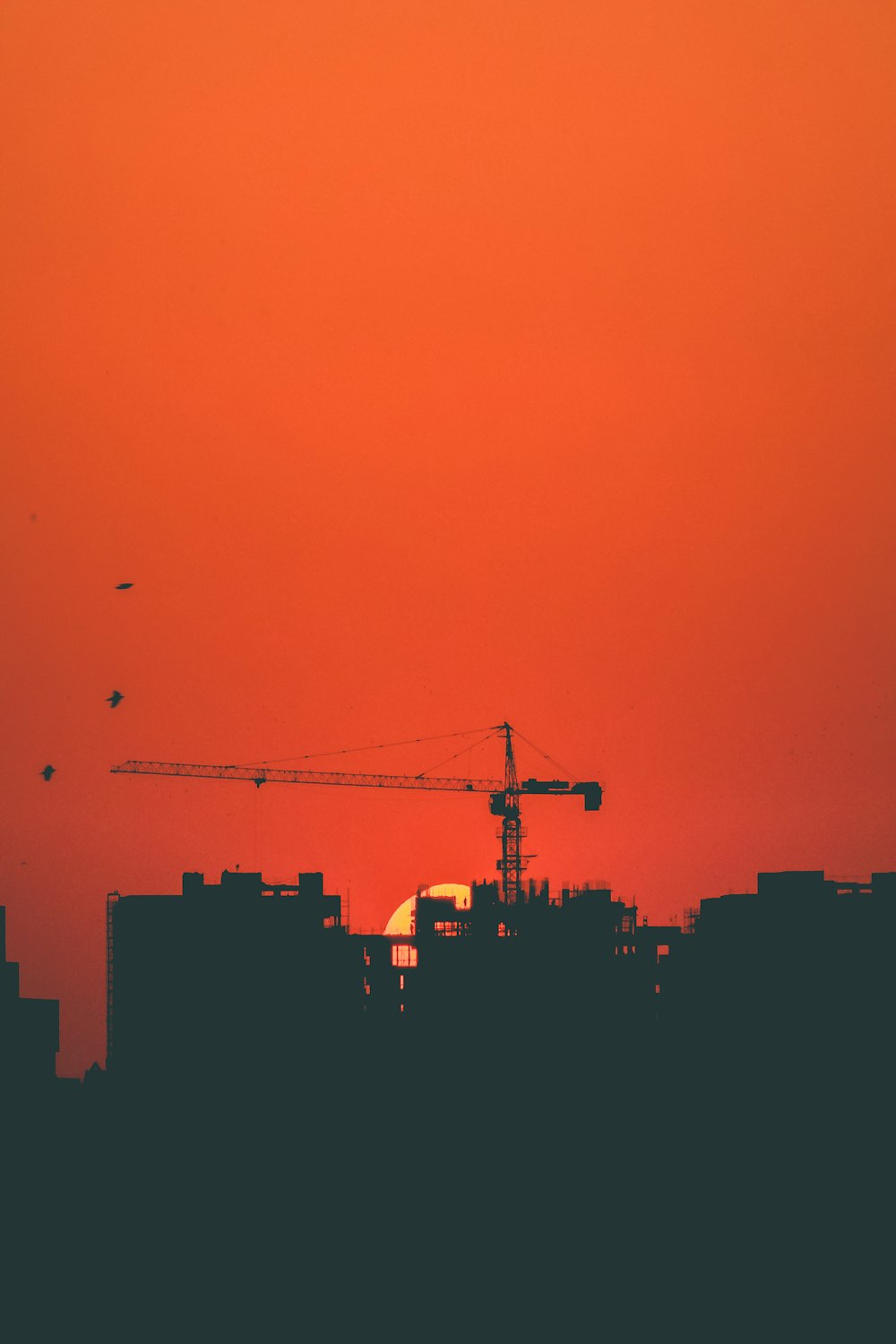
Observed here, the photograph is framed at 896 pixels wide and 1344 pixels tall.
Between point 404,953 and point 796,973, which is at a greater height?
point 404,953

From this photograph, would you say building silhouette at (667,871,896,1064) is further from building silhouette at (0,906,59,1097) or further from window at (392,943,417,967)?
building silhouette at (0,906,59,1097)

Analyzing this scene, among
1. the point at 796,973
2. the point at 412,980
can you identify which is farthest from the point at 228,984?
the point at 796,973

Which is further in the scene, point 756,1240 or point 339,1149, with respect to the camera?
point 339,1149

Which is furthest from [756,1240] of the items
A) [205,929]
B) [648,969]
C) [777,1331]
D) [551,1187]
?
[205,929]

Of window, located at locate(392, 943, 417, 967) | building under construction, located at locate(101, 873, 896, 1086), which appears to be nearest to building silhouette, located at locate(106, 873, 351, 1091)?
building under construction, located at locate(101, 873, 896, 1086)

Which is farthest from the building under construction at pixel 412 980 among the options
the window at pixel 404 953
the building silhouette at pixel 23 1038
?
the building silhouette at pixel 23 1038

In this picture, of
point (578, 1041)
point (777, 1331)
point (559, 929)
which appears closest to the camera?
point (777, 1331)

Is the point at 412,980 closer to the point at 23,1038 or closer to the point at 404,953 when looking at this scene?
the point at 404,953

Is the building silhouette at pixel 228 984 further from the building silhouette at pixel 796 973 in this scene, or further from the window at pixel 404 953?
the building silhouette at pixel 796 973

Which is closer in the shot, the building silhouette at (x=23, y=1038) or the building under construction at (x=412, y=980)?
the building under construction at (x=412, y=980)

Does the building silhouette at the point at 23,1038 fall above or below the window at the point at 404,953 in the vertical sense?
below

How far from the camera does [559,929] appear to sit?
282 feet

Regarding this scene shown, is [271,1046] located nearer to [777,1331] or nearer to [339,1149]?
[339,1149]

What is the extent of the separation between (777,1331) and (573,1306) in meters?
7.96
